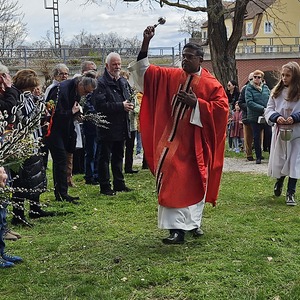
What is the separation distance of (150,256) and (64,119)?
279 centimetres

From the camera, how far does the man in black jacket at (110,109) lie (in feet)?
26.2

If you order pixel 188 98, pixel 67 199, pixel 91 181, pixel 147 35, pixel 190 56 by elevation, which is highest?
pixel 147 35

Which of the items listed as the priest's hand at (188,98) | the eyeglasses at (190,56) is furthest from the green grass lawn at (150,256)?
the eyeglasses at (190,56)

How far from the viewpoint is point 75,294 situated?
168 inches

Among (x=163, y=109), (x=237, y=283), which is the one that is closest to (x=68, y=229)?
(x=163, y=109)

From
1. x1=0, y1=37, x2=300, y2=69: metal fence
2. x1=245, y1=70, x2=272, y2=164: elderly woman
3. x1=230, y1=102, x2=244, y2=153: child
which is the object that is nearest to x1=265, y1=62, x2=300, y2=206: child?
x1=245, y1=70, x2=272, y2=164: elderly woman

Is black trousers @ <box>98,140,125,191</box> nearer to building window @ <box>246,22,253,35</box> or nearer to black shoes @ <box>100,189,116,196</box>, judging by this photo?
black shoes @ <box>100,189,116,196</box>

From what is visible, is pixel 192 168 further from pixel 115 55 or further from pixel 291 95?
pixel 115 55

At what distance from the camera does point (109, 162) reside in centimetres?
831

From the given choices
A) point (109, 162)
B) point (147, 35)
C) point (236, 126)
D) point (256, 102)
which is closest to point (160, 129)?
point (147, 35)

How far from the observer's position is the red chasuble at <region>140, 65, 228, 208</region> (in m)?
5.45

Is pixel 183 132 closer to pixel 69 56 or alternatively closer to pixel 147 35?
pixel 147 35

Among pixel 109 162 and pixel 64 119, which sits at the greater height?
pixel 64 119

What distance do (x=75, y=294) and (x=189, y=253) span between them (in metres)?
1.35
